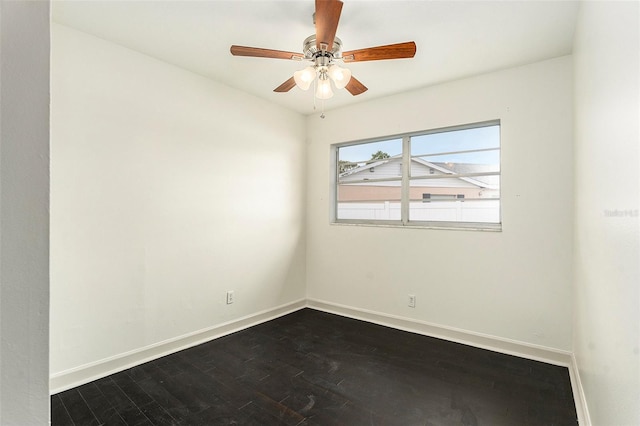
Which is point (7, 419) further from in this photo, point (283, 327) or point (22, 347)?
point (283, 327)

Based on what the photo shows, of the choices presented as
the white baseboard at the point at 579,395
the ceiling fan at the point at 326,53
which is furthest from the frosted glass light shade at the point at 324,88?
the white baseboard at the point at 579,395

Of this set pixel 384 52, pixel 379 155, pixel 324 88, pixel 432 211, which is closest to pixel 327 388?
pixel 432 211

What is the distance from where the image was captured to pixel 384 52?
2072 millimetres

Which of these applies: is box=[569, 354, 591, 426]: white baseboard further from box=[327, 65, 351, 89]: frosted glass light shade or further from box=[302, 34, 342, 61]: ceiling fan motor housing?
box=[302, 34, 342, 61]: ceiling fan motor housing

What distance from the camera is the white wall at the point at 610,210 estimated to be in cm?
103

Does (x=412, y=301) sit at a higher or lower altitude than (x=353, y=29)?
lower

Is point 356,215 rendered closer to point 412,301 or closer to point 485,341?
point 412,301

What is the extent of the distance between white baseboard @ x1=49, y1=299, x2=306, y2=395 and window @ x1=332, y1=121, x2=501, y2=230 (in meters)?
1.72

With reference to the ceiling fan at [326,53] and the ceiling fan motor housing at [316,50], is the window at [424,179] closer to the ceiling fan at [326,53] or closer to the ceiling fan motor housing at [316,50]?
the ceiling fan at [326,53]

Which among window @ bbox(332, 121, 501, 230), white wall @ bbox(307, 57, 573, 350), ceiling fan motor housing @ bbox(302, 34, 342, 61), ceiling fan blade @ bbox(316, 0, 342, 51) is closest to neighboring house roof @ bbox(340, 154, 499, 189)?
window @ bbox(332, 121, 501, 230)

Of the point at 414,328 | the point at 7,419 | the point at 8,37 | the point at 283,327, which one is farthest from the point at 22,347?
the point at 414,328

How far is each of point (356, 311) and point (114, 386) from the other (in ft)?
8.13

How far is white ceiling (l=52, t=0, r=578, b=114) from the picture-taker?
2086mm

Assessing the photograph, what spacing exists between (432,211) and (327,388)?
2.09 meters
